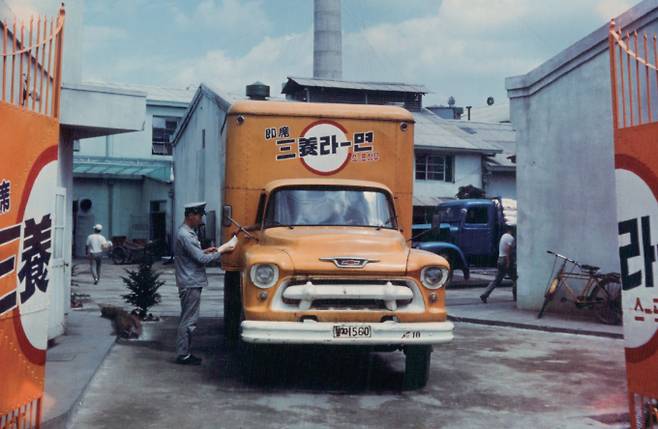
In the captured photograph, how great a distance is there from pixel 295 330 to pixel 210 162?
2373 cm

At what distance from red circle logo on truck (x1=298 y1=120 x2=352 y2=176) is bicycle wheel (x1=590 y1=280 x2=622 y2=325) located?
570 cm

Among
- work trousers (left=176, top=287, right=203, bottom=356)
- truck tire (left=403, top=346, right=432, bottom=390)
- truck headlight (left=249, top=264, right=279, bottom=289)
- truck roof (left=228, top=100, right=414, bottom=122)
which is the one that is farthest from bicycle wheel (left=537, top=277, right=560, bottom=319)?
truck headlight (left=249, top=264, right=279, bottom=289)

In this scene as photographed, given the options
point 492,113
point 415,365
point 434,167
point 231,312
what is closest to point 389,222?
point 415,365

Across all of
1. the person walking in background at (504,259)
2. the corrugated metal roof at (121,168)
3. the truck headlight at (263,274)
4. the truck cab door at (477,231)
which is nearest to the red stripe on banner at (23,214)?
the truck headlight at (263,274)

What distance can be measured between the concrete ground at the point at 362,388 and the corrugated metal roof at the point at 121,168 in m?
27.4

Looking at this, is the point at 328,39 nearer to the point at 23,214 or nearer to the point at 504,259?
the point at 504,259

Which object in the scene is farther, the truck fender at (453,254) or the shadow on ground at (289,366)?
the truck fender at (453,254)

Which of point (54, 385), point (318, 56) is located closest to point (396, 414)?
point (54, 385)

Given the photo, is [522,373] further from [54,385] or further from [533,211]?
[533,211]

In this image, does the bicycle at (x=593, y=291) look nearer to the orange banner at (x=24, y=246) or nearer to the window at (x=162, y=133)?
the orange banner at (x=24, y=246)

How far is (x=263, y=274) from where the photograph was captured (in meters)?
7.84

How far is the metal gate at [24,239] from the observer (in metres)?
4.96

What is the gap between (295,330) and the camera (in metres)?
7.57

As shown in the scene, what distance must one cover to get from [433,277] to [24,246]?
428 cm
